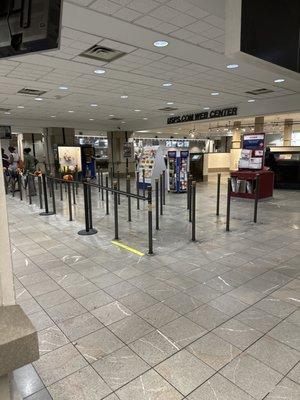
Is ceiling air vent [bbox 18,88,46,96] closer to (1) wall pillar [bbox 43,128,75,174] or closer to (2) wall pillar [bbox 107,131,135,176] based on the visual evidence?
(1) wall pillar [bbox 43,128,75,174]

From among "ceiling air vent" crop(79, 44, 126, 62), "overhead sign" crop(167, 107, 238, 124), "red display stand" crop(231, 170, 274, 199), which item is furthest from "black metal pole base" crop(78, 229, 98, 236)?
"overhead sign" crop(167, 107, 238, 124)

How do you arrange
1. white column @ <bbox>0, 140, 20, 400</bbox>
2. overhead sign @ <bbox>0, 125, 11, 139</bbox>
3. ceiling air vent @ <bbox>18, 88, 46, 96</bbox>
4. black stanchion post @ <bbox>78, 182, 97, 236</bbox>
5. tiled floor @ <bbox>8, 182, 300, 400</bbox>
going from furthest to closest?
overhead sign @ <bbox>0, 125, 11, 139</bbox>, ceiling air vent @ <bbox>18, 88, 46, 96</bbox>, black stanchion post @ <bbox>78, 182, 97, 236</bbox>, tiled floor @ <bbox>8, 182, 300, 400</bbox>, white column @ <bbox>0, 140, 20, 400</bbox>

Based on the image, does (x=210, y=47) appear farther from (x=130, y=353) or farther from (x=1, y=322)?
(x=1, y=322)

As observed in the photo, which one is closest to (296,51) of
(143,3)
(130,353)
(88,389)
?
(143,3)

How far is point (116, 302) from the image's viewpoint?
2.99m

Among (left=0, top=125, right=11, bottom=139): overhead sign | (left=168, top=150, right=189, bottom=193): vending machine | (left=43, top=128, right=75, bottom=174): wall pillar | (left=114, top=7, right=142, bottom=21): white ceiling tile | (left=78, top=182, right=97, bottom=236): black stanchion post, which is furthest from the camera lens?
(left=43, top=128, right=75, bottom=174): wall pillar

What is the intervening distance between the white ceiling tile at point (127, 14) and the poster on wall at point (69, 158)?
12.1 meters

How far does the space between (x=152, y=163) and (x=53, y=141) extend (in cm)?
801

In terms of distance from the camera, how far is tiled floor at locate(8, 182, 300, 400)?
6.40 feet

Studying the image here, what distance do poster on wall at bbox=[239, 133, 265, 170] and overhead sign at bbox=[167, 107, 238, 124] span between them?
104 inches

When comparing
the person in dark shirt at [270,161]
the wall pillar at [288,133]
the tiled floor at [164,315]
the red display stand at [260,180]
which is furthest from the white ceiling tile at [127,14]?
the wall pillar at [288,133]

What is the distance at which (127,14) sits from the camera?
3.51m

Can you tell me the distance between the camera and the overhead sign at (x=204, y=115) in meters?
11.0

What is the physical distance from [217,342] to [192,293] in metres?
0.82
